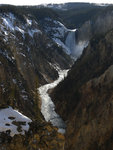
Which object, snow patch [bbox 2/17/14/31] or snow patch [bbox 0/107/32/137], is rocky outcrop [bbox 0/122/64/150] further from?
snow patch [bbox 2/17/14/31]

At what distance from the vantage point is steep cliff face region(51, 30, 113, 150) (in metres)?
31.0

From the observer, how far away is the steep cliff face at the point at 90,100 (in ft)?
102

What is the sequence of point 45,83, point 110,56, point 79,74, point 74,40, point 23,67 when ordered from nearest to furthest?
point 110,56
point 79,74
point 23,67
point 45,83
point 74,40

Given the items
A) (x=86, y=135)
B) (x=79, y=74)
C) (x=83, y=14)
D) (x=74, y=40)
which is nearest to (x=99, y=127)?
(x=86, y=135)

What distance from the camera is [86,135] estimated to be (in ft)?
104

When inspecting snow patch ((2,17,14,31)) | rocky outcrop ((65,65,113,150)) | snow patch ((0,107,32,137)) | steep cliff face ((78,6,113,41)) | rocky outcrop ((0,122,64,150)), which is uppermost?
steep cliff face ((78,6,113,41))

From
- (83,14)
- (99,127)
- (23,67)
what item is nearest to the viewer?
(99,127)

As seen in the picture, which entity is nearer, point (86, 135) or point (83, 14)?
point (86, 135)

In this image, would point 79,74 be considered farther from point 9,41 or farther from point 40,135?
point 40,135

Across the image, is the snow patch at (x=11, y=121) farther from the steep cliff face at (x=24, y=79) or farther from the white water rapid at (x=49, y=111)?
the white water rapid at (x=49, y=111)

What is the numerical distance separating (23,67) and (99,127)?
123 feet

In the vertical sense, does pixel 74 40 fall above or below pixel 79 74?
above

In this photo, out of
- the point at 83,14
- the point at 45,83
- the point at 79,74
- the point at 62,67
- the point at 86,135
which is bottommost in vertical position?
the point at 86,135

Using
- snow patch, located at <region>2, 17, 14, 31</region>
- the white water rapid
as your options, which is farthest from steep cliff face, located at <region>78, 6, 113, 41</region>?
the white water rapid
